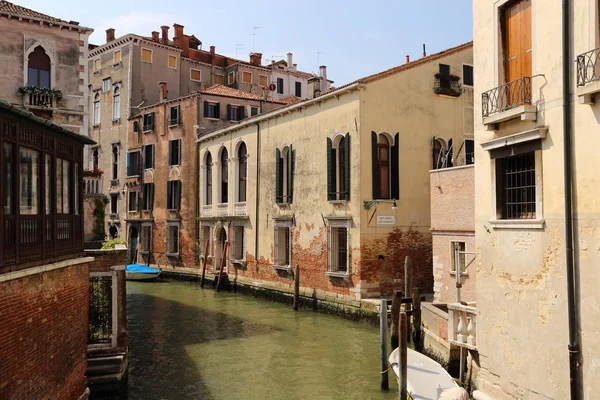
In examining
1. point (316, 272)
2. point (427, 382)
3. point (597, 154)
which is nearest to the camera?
point (597, 154)

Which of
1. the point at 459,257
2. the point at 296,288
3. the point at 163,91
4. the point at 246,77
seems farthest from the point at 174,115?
the point at 459,257

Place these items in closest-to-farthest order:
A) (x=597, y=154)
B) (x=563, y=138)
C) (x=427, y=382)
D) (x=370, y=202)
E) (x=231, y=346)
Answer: (x=597, y=154) < (x=563, y=138) < (x=427, y=382) < (x=231, y=346) < (x=370, y=202)

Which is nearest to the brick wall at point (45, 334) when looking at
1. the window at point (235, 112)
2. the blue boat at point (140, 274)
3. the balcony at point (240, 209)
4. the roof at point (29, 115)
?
the roof at point (29, 115)

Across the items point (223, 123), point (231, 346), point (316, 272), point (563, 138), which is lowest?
point (231, 346)

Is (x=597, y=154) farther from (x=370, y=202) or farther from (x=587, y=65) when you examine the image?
(x=370, y=202)

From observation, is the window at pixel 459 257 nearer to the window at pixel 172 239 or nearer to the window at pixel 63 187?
the window at pixel 63 187

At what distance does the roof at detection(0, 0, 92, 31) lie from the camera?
486 inches

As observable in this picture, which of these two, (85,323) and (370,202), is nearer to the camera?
(85,323)

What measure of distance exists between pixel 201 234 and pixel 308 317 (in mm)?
10220

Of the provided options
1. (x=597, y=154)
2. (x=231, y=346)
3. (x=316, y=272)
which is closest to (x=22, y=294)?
(x=597, y=154)

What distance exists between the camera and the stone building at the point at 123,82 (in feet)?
99.1

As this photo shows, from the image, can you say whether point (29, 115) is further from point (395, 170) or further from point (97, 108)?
point (97, 108)

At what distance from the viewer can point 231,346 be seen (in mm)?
13375

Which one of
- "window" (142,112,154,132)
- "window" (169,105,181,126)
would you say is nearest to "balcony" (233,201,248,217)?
"window" (169,105,181,126)
